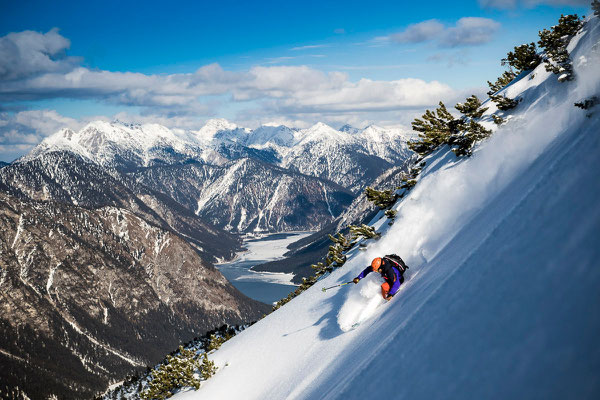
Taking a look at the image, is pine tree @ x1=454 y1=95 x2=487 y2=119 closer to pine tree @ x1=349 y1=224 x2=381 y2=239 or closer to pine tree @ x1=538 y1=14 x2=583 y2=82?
pine tree @ x1=538 y1=14 x2=583 y2=82

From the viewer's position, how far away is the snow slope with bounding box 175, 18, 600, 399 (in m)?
5.27

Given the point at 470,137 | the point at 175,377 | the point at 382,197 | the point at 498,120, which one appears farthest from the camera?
the point at 175,377

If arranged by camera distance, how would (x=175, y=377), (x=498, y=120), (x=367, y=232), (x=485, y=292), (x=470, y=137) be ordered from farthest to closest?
(x=175, y=377) < (x=367, y=232) < (x=470, y=137) < (x=498, y=120) < (x=485, y=292)

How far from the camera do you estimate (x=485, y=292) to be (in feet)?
23.6

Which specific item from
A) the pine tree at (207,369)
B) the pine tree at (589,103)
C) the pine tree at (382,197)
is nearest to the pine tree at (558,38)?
the pine tree at (589,103)

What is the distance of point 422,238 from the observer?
49.1ft

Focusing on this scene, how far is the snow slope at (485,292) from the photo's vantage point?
17.3ft

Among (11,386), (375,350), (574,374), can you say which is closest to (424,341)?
(375,350)

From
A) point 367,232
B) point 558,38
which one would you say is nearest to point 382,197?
point 367,232

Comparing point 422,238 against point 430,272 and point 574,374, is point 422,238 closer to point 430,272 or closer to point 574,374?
point 430,272

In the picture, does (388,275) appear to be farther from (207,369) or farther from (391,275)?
(207,369)

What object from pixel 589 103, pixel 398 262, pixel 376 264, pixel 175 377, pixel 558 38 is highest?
pixel 558 38

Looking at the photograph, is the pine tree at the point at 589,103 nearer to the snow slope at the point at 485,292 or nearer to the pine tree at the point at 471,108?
the snow slope at the point at 485,292

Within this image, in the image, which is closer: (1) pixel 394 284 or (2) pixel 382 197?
(1) pixel 394 284
